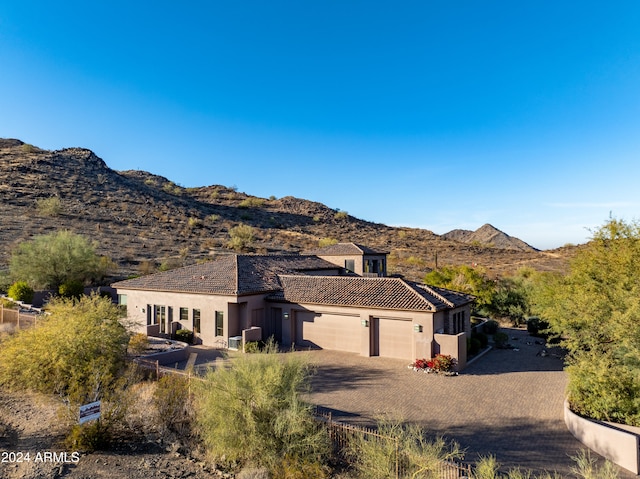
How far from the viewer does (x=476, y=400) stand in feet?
55.1

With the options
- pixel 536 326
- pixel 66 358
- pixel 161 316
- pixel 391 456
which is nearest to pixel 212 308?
pixel 161 316

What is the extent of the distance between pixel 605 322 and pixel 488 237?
504 ft

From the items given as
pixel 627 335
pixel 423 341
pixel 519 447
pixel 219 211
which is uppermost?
pixel 219 211

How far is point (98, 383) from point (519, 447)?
46.5 ft

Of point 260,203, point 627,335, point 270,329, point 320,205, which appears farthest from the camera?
point 320,205

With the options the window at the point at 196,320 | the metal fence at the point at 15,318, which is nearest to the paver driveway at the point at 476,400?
the window at the point at 196,320

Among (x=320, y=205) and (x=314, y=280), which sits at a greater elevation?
(x=320, y=205)

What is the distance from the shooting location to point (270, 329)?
2769 centimetres

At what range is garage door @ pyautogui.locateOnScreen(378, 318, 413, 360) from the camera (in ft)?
74.2

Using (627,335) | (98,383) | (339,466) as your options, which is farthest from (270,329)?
(627,335)

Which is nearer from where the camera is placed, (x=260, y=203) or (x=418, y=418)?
(x=418, y=418)

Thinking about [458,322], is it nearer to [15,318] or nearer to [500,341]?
[500,341]

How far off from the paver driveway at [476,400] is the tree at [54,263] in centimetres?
2942

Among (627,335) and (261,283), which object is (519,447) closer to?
(627,335)
